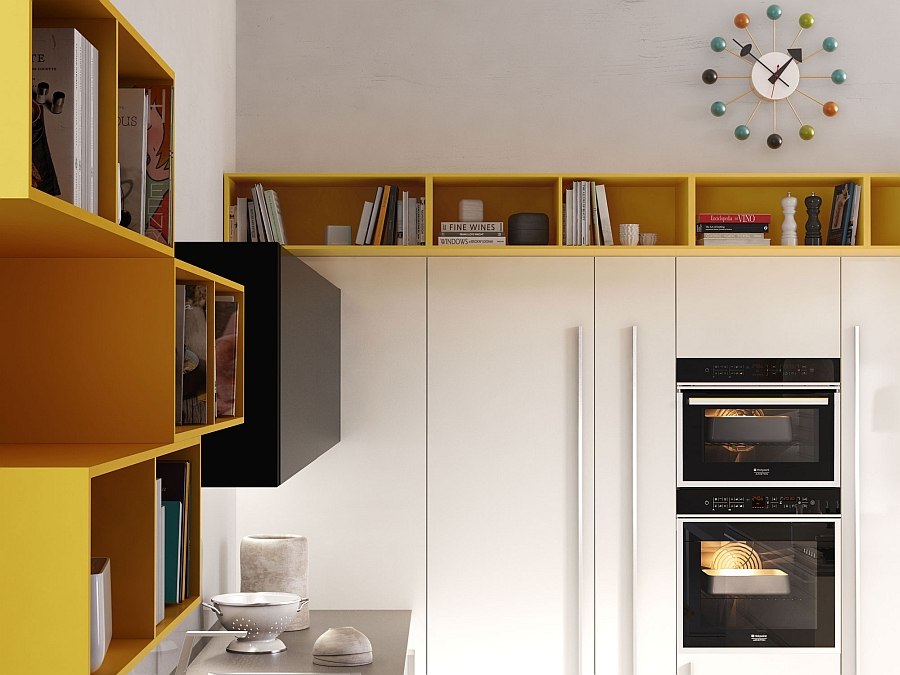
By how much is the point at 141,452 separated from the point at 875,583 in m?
2.89

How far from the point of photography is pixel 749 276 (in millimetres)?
3223

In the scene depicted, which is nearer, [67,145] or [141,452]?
[67,145]

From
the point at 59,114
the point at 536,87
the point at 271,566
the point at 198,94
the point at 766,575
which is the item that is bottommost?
the point at 766,575

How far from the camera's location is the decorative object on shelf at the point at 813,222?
10.6 feet

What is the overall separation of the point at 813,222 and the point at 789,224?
0.27 feet

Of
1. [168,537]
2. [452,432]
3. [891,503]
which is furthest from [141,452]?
[891,503]

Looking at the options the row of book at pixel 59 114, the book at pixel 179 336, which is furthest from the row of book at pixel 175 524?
the row of book at pixel 59 114

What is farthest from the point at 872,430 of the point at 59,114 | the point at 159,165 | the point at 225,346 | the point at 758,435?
the point at 59,114

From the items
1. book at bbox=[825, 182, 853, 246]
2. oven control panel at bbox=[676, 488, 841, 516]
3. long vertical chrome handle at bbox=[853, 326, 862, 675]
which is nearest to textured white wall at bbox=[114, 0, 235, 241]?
oven control panel at bbox=[676, 488, 841, 516]

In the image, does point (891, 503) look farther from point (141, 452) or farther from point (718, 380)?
point (141, 452)

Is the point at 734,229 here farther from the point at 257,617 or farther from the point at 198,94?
the point at 257,617

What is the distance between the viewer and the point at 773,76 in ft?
11.2

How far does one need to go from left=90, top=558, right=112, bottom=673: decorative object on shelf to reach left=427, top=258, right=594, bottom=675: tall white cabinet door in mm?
2057

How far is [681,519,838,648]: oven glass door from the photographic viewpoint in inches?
126
